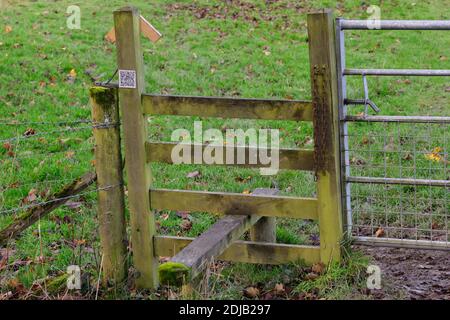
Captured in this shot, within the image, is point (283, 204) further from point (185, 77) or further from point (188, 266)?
point (185, 77)

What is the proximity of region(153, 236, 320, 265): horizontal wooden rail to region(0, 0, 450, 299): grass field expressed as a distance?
107 mm

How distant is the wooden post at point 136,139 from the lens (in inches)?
206

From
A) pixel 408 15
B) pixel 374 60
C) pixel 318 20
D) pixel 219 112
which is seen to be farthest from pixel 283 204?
pixel 408 15

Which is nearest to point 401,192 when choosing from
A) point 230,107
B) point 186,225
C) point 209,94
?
point 186,225

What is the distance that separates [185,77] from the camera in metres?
11.1

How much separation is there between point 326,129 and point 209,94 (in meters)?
5.54

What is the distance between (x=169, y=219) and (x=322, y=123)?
2.41 meters

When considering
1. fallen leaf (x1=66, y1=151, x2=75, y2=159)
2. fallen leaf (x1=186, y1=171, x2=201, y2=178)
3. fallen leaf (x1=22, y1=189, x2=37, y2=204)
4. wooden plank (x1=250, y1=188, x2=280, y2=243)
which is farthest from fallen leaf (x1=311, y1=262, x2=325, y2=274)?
fallen leaf (x1=66, y1=151, x2=75, y2=159)

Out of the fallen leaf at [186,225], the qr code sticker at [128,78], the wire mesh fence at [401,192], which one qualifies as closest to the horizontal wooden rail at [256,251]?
the wire mesh fence at [401,192]

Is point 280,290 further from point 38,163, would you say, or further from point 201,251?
point 38,163

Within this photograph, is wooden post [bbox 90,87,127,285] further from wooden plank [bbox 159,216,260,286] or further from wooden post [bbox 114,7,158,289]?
wooden plank [bbox 159,216,260,286]

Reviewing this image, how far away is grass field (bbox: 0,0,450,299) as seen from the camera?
19.3 feet

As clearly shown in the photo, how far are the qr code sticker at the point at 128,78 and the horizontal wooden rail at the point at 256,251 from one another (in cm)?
112

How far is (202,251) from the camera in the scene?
15.9 feet
